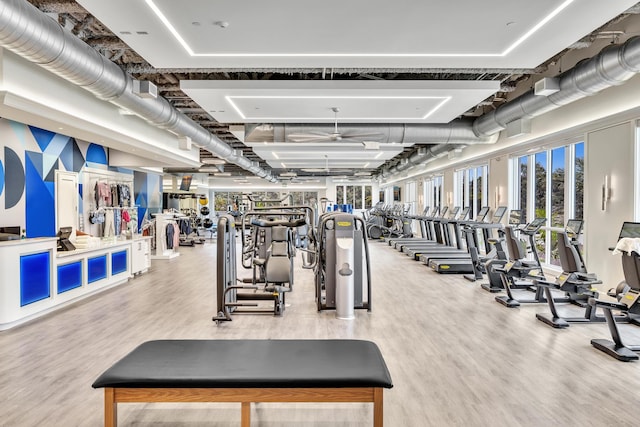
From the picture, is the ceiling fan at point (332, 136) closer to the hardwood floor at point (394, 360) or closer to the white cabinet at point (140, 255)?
the hardwood floor at point (394, 360)

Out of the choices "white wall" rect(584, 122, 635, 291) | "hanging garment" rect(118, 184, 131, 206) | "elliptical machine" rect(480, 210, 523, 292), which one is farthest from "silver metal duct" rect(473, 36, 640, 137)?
"hanging garment" rect(118, 184, 131, 206)

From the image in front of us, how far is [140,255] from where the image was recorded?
28.3 ft

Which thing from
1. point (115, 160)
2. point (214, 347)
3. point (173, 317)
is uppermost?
point (115, 160)

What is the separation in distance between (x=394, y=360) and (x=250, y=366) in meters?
1.83

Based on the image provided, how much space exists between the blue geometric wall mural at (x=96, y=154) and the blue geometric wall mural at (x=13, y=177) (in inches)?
82.5

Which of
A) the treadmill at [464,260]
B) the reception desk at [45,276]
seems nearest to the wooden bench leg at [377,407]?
the reception desk at [45,276]

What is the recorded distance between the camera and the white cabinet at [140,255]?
828 cm

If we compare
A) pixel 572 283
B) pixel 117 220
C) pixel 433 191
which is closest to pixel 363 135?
pixel 572 283

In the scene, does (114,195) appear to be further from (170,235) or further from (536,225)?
(536,225)

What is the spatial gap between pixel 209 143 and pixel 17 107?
4.93 meters

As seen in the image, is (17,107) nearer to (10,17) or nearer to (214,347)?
(10,17)

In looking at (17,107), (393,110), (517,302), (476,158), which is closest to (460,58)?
(393,110)

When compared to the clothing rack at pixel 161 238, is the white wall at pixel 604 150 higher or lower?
higher

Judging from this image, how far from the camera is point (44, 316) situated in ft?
17.7
